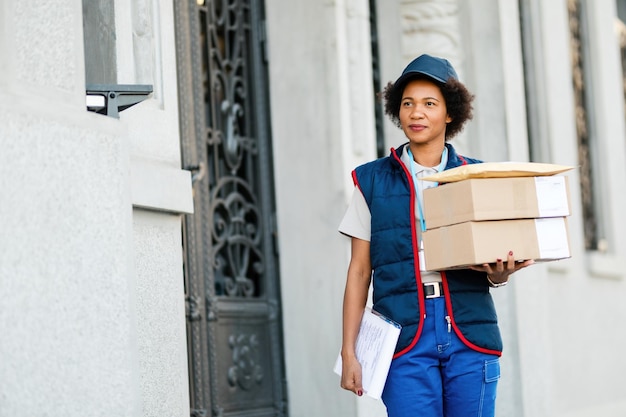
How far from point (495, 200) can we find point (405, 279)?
42cm

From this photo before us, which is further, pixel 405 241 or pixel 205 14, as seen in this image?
pixel 205 14

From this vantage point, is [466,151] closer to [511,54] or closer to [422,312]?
[511,54]

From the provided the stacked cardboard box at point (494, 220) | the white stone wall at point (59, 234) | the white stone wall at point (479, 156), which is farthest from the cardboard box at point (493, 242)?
the white stone wall at point (479, 156)

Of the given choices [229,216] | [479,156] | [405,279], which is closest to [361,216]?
[405,279]

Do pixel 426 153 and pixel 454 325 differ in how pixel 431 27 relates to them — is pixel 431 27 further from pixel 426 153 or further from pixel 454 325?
pixel 454 325

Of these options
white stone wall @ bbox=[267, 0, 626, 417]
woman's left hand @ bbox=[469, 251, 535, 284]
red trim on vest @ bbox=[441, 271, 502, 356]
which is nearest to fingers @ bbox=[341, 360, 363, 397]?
red trim on vest @ bbox=[441, 271, 502, 356]

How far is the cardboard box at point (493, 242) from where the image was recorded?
3.83 meters

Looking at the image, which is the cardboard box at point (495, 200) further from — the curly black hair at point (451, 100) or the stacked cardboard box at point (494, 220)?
the curly black hair at point (451, 100)

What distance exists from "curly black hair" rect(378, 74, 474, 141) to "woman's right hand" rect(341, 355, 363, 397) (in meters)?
0.92

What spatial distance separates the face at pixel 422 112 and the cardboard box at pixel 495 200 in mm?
283

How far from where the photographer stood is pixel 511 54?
8.05m

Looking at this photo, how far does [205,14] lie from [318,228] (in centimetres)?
134

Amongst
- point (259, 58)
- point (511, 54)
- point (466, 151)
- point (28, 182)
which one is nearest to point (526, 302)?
point (466, 151)

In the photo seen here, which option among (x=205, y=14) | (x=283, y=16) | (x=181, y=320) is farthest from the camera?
(x=283, y=16)
